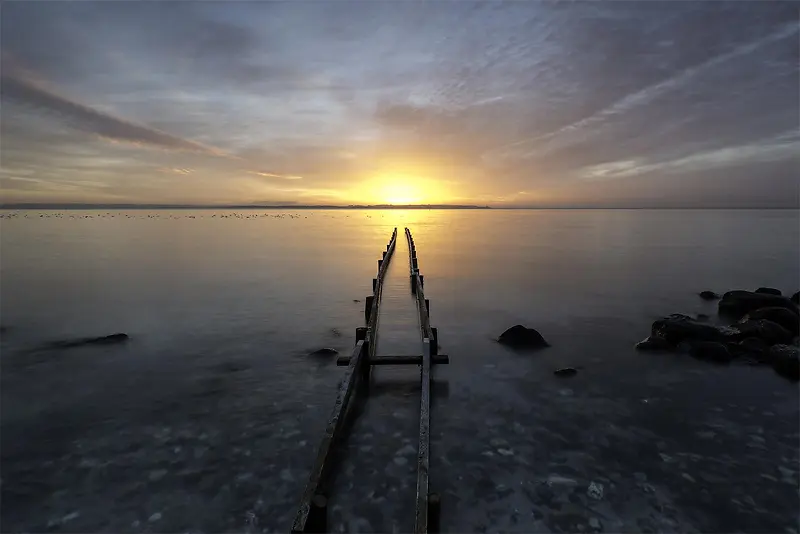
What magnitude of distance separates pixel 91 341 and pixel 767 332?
20778 mm

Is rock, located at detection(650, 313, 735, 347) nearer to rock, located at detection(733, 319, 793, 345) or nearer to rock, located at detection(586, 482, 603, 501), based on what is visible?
rock, located at detection(733, 319, 793, 345)

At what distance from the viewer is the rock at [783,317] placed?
14.2 meters

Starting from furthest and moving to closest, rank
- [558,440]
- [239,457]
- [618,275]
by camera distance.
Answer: [618,275], [558,440], [239,457]

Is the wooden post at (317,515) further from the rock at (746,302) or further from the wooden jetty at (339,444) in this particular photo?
the rock at (746,302)

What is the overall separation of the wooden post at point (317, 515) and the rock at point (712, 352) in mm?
11514

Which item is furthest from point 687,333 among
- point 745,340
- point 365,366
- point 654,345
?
point 365,366

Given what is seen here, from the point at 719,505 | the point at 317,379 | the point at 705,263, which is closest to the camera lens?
the point at 719,505

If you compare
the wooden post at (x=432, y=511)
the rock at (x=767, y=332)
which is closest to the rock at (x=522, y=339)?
the rock at (x=767, y=332)

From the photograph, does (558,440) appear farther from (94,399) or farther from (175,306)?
(175,306)

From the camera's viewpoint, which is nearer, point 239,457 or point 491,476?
point 491,476

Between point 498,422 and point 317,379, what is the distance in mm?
4486

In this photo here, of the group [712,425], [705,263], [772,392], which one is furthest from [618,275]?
[712,425]

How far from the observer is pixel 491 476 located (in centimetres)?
682

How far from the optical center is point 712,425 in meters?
8.59
